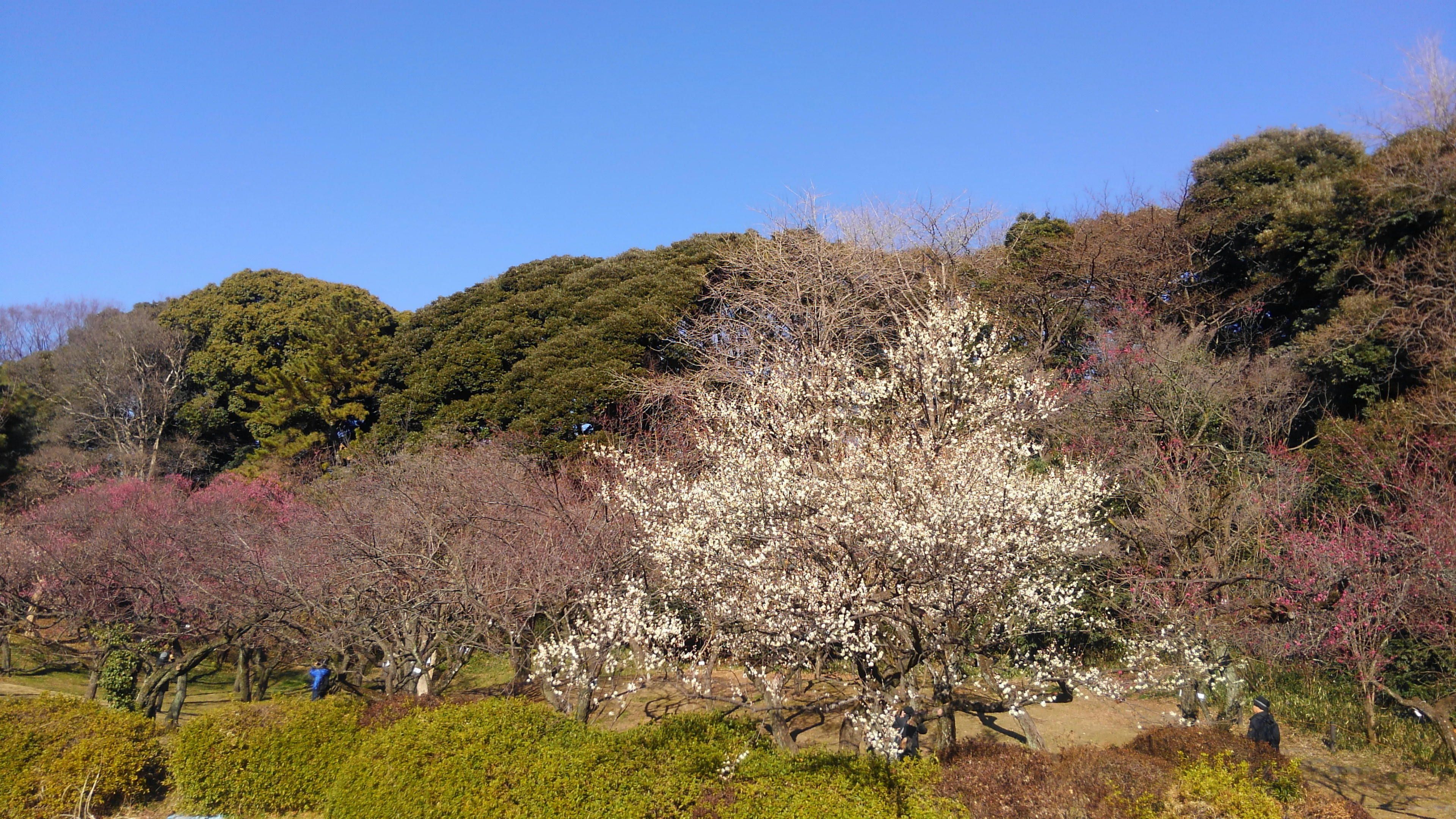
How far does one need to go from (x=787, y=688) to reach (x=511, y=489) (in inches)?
236

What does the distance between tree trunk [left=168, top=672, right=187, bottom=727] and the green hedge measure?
4091 mm

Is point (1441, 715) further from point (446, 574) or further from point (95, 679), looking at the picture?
point (95, 679)

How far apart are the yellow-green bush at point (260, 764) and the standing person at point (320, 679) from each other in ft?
9.29

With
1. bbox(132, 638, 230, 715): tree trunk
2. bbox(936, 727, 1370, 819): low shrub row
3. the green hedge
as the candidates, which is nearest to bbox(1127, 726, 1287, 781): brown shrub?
bbox(936, 727, 1370, 819): low shrub row

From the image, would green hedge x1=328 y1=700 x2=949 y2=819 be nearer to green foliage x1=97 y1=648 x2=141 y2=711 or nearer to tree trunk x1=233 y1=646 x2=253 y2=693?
green foliage x1=97 y1=648 x2=141 y2=711

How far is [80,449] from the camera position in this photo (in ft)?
85.1

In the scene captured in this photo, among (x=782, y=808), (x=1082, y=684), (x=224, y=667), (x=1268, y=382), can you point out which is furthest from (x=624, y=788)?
(x=224, y=667)

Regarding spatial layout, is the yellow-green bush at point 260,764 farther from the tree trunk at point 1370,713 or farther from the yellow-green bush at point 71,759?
the tree trunk at point 1370,713

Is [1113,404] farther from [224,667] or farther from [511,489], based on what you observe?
[224,667]

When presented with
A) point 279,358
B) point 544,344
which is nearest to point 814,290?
point 544,344

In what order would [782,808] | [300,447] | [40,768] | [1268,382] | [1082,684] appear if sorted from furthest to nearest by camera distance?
[300,447] < [1268,382] < [40,768] < [1082,684] < [782,808]

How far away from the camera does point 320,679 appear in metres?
12.6

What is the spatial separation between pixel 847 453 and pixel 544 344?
13.5 m

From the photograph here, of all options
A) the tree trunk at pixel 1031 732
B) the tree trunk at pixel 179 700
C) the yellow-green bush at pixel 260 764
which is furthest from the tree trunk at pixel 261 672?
the tree trunk at pixel 1031 732
